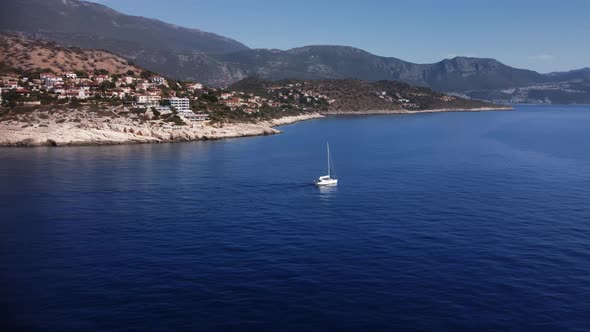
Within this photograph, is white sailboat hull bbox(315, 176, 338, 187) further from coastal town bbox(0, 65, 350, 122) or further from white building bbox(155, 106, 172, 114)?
white building bbox(155, 106, 172, 114)

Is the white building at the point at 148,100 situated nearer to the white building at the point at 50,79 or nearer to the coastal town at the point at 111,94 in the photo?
the coastal town at the point at 111,94

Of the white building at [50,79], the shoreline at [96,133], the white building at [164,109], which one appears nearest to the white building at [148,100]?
the white building at [164,109]

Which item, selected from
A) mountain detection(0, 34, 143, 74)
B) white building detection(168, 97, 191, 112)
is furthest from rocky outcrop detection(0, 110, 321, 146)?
mountain detection(0, 34, 143, 74)

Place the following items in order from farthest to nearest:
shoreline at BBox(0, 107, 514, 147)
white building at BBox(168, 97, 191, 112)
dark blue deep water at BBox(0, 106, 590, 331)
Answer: white building at BBox(168, 97, 191, 112)
shoreline at BBox(0, 107, 514, 147)
dark blue deep water at BBox(0, 106, 590, 331)

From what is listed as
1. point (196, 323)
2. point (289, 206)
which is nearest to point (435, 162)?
point (289, 206)

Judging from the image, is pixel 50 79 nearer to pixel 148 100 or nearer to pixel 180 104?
pixel 148 100

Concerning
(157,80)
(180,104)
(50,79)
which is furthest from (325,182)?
(157,80)
